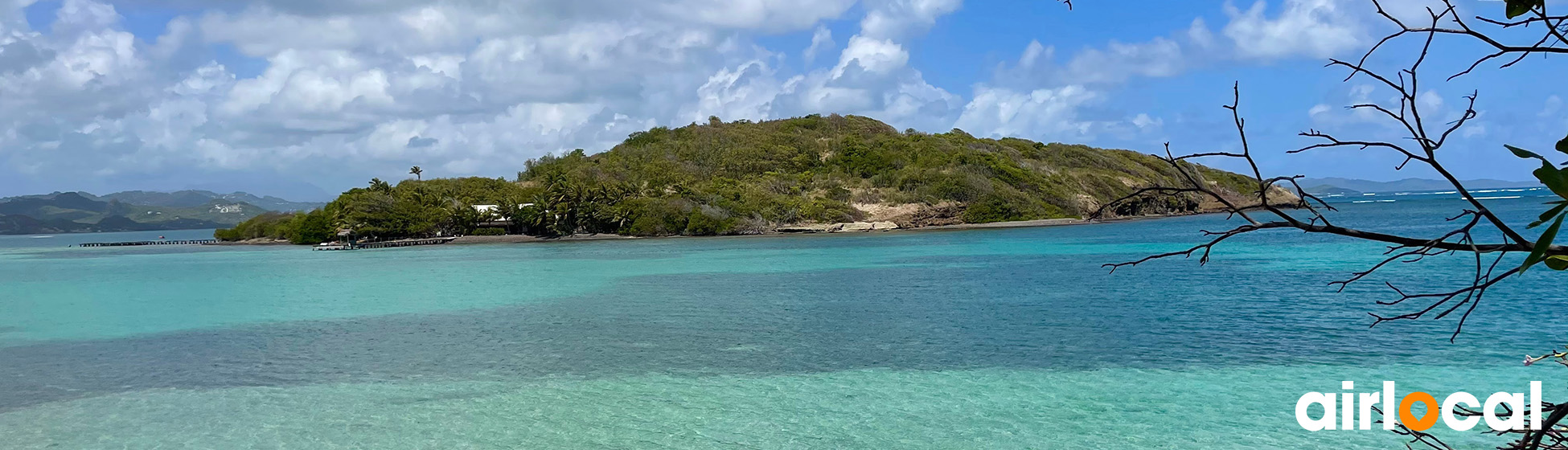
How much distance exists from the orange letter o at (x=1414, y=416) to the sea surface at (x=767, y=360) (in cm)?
33

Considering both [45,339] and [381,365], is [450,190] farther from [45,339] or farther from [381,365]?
[381,365]

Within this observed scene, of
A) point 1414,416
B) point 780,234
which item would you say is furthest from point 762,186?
point 1414,416

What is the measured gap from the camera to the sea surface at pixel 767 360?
9906 millimetres

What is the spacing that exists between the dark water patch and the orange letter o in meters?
2.28

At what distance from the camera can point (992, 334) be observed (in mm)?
15922

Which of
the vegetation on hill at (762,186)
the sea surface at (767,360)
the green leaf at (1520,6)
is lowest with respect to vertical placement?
the sea surface at (767,360)

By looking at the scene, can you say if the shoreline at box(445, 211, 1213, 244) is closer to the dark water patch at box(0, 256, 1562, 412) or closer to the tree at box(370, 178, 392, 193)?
the tree at box(370, 178, 392, 193)

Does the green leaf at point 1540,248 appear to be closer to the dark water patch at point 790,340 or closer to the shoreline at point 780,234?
the dark water patch at point 790,340

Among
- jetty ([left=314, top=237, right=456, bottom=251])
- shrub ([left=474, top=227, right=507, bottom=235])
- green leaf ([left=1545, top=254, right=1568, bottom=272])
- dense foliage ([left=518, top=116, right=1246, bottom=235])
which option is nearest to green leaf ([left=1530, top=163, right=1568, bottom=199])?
green leaf ([left=1545, top=254, right=1568, bottom=272])

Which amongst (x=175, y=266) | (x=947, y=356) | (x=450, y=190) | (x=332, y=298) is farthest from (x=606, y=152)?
(x=947, y=356)

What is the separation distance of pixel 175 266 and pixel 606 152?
62058mm

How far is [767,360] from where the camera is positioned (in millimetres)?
13961

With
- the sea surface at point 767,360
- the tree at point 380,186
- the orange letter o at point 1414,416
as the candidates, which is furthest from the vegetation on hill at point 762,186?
the orange letter o at point 1414,416

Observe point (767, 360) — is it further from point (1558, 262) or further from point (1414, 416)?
point (1558, 262)
